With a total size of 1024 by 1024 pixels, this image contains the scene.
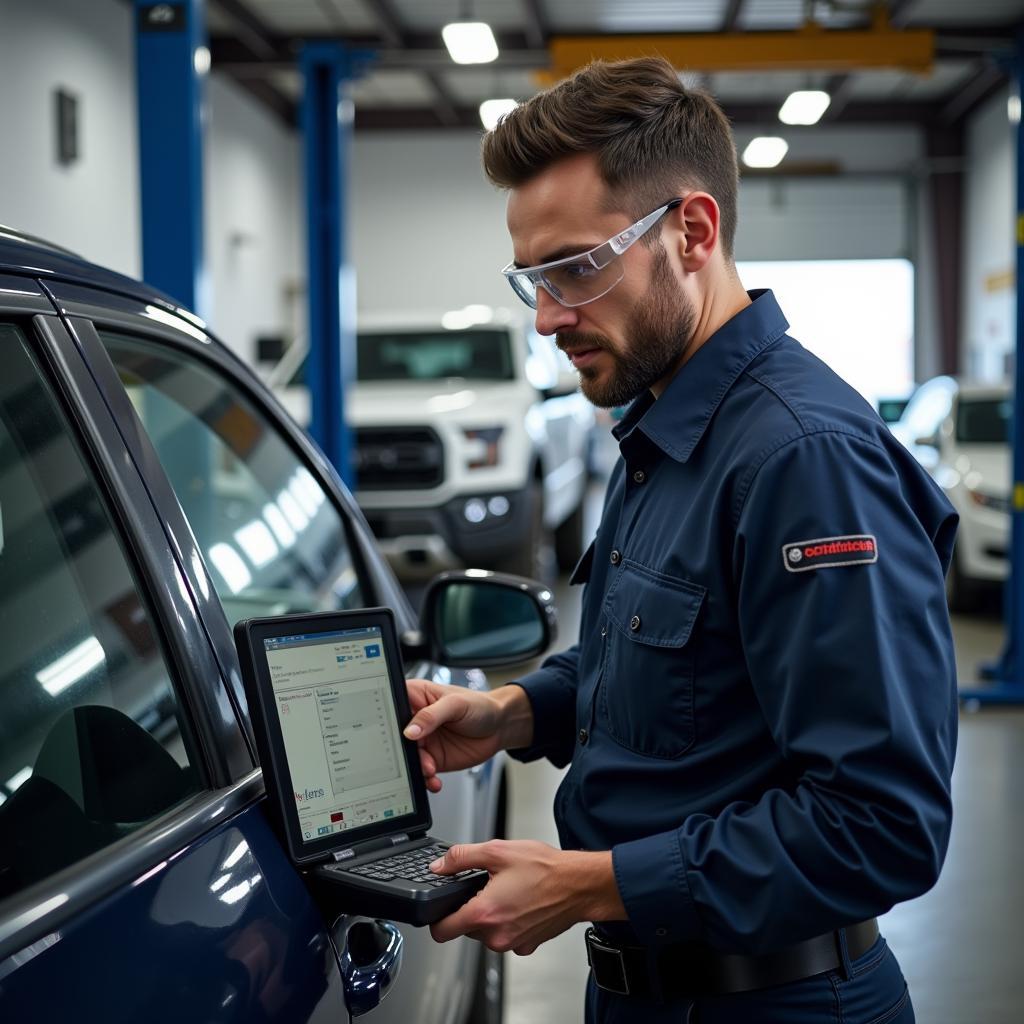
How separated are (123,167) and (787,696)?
12097 millimetres

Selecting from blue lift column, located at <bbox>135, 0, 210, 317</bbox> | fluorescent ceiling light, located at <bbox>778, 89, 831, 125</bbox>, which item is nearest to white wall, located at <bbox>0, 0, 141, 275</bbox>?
blue lift column, located at <bbox>135, 0, 210, 317</bbox>

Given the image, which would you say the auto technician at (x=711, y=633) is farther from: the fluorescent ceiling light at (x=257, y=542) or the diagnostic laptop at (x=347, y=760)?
the fluorescent ceiling light at (x=257, y=542)

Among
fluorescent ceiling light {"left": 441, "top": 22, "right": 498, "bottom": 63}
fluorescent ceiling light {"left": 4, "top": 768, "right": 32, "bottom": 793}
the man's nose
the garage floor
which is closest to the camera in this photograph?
fluorescent ceiling light {"left": 4, "top": 768, "right": 32, "bottom": 793}

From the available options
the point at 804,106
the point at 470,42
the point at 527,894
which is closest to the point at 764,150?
the point at 804,106

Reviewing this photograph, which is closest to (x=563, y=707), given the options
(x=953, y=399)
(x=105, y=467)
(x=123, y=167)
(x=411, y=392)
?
(x=105, y=467)

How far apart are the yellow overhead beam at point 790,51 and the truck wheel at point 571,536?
3293mm

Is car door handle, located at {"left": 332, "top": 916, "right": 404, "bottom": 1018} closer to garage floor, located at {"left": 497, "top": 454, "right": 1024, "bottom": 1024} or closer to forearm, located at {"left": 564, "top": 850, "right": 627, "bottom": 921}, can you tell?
forearm, located at {"left": 564, "top": 850, "right": 627, "bottom": 921}

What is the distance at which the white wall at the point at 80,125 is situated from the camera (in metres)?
9.84

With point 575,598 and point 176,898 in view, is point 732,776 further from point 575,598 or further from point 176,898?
point 575,598

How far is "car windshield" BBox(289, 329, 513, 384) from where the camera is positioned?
28.4 ft

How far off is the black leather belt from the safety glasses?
2.25 ft

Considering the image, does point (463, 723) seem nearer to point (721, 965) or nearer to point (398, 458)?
point (721, 965)

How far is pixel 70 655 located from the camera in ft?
4.00

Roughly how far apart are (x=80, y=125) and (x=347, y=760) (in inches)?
430
